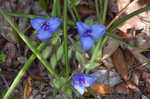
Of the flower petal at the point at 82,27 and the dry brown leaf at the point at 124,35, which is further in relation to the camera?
the dry brown leaf at the point at 124,35

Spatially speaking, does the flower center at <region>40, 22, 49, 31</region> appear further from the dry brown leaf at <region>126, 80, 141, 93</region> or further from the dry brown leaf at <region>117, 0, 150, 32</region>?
the dry brown leaf at <region>126, 80, 141, 93</region>

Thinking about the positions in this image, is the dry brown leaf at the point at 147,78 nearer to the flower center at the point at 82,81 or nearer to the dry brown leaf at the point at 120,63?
the dry brown leaf at the point at 120,63

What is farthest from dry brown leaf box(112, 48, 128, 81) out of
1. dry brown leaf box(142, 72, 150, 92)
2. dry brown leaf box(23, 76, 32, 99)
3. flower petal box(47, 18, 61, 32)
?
dry brown leaf box(23, 76, 32, 99)

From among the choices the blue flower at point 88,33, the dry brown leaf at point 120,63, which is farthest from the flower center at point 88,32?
the dry brown leaf at point 120,63

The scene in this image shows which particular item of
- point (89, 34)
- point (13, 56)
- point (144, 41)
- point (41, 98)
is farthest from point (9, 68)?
point (144, 41)

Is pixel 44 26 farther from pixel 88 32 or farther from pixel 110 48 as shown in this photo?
pixel 110 48

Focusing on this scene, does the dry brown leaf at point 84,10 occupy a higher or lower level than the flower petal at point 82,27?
higher

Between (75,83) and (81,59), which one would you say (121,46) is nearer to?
(81,59)
